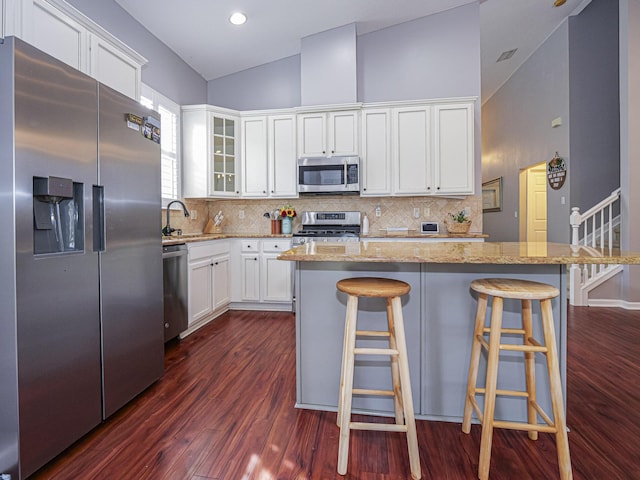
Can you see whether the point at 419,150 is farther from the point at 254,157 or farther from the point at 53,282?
the point at 53,282

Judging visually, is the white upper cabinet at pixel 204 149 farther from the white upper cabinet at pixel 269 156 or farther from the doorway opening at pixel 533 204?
the doorway opening at pixel 533 204

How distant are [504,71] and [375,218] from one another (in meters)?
4.77

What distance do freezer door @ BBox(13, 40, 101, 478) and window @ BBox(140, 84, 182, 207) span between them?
2.08 metres

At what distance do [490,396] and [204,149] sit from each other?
12.3 feet

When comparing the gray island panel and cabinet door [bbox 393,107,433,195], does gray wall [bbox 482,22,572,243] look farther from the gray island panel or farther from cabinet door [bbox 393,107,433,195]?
the gray island panel

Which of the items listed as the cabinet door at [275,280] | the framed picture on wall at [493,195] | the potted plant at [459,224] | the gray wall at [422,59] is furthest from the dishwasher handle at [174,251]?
the framed picture on wall at [493,195]

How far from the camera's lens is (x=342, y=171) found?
12.5 ft

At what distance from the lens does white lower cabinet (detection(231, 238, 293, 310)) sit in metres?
3.85

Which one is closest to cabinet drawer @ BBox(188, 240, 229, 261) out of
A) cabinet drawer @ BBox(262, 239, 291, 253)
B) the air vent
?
cabinet drawer @ BBox(262, 239, 291, 253)

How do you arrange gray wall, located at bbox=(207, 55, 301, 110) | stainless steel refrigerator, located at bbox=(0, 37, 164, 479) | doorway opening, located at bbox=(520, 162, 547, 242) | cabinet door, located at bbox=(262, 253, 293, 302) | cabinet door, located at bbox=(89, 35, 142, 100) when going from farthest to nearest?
doorway opening, located at bbox=(520, 162, 547, 242), gray wall, located at bbox=(207, 55, 301, 110), cabinet door, located at bbox=(262, 253, 293, 302), cabinet door, located at bbox=(89, 35, 142, 100), stainless steel refrigerator, located at bbox=(0, 37, 164, 479)

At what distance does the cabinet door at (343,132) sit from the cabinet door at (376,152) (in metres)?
0.11

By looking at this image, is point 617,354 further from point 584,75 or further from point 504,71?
point 504,71

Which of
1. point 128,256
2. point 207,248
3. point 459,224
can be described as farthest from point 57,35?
point 459,224

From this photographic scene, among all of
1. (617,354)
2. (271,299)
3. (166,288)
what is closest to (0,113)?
(166,288)
